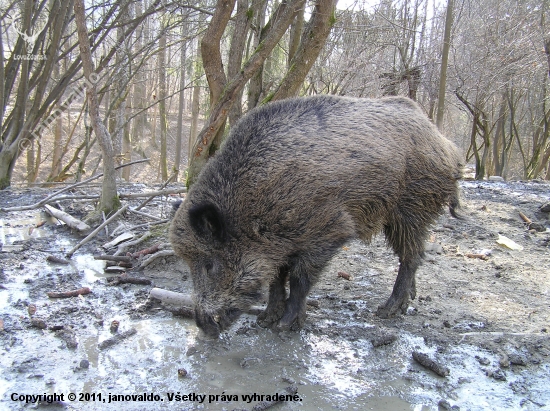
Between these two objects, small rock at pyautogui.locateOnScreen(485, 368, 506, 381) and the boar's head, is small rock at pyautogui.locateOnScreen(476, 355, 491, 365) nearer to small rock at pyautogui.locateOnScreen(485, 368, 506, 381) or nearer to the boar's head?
small rock at pyautogui.locateOnScreen(485, 368, 506, 381)

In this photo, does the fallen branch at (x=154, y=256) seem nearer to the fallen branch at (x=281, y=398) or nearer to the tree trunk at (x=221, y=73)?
the tree trunk at (x=221, y=73)

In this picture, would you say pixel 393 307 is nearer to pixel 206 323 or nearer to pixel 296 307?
pixel 296 307

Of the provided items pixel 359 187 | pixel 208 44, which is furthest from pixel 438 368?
pixel 208 44

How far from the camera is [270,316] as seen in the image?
3729 millimetres

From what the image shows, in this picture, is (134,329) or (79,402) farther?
(134,329)

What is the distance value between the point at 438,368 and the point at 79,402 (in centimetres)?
224

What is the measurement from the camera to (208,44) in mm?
5176

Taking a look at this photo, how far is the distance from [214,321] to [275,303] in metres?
0.64

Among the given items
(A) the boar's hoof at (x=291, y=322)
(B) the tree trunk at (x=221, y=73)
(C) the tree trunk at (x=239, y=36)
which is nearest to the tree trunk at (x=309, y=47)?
(B) the tree trunk at (x=221, y=73)

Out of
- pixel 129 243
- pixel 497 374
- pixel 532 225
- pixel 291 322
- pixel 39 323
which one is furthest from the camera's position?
pixel 532 225

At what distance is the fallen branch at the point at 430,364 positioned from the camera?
3.00 meters

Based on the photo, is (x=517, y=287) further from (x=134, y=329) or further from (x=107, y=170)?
(x=107, y=170)

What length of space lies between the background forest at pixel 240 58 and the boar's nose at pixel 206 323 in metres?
2.43

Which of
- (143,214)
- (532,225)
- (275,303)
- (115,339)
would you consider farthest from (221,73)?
(532,225)
